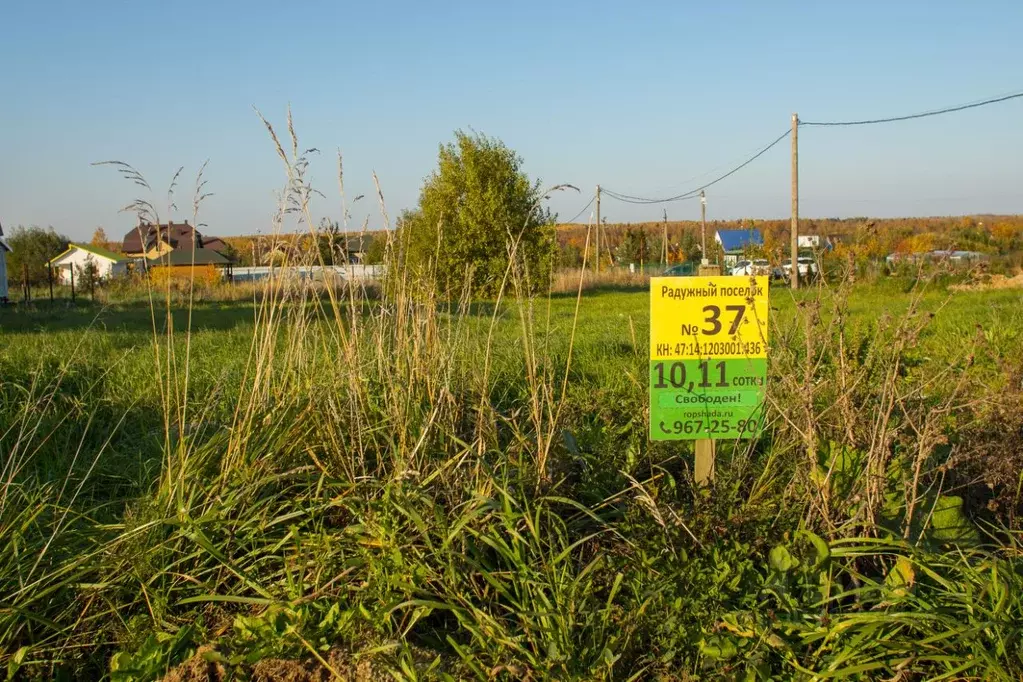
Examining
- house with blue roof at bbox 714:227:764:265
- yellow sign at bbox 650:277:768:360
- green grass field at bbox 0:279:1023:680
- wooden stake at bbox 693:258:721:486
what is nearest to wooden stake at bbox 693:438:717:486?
wooden stake at bbox 693:258:721:486

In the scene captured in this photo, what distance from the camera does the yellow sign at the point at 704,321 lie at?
3.85 metres

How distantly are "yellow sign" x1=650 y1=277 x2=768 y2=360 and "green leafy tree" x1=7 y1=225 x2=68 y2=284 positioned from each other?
1879 inches

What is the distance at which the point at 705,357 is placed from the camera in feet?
12.7

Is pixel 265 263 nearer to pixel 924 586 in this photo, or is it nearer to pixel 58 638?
pixel 58 638

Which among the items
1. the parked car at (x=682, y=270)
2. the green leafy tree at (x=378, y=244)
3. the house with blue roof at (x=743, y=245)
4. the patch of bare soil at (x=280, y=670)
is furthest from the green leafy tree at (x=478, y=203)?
the patch of bare soil at (x=280, y=670)

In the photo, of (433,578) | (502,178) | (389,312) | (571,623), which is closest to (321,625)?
(433,578)

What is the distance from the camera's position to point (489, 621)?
274 cm

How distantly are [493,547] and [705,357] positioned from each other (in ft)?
4.50

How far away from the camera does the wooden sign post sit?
12.6 ft

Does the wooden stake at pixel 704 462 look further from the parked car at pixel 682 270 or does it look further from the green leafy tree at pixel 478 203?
the green leafy tree at pixel 478 203

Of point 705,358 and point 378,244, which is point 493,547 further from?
point 378,244

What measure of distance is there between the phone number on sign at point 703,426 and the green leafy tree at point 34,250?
4779 cm

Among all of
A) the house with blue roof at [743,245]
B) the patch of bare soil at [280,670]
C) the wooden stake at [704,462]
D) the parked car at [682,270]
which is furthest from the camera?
the parked car at [682,270]

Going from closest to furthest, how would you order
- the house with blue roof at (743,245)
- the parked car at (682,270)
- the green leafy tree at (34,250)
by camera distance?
the house with blue roof at (743,245)
the parked car at (682,270)
the green leafy tree at (34,250)
